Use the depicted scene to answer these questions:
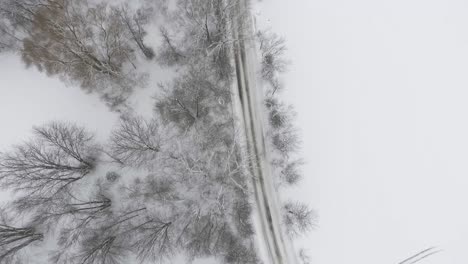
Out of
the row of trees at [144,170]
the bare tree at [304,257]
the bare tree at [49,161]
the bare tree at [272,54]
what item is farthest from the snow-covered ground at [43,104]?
the bare tree at [304,257]

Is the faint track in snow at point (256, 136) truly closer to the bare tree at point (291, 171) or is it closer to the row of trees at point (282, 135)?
the row of trees at point (282, 135)

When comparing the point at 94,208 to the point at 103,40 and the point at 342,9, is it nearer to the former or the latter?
the point at 103,40

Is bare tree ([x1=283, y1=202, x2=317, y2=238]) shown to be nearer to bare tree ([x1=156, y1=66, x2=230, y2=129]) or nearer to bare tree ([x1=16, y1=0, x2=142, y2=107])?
bare tree ([x1=156, y1=66, x2=230, y2=129])

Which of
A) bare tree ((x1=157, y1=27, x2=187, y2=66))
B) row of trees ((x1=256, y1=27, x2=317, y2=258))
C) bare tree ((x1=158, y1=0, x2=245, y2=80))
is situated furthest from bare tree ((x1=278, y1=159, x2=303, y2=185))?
bare tree ((x1=157, y1=27, x2=187, y2=66))

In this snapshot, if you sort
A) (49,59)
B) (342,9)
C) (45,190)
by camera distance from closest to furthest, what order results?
(45,190) < (49,59) < (342,9)

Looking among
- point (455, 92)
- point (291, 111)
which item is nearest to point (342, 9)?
point (291, 111)

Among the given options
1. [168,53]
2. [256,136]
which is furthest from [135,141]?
[256,136]

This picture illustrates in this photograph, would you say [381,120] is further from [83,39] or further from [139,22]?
[83,39]
